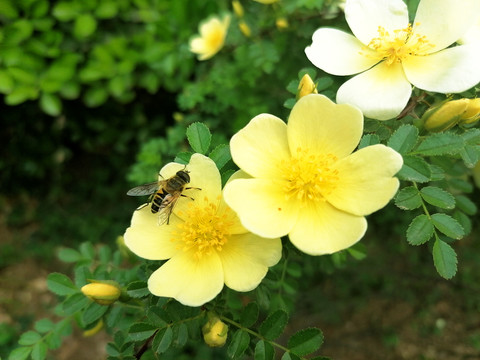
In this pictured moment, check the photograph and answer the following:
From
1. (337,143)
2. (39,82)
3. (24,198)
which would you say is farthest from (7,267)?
(337,143)

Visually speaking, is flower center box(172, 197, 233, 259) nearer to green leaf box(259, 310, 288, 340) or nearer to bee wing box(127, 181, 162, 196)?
bee wing box(127, 181, 162, 196)

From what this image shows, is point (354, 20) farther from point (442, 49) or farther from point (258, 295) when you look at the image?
point (258, 295)

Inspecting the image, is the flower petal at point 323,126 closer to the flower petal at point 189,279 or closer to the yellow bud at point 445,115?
the yellow bud at point 445,115

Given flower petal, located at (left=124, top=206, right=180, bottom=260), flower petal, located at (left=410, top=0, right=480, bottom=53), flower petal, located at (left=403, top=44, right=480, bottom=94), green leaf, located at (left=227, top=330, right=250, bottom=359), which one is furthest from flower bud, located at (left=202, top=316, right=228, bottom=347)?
flower petal, located at (left=410, top=0, right=480, bottom=53)

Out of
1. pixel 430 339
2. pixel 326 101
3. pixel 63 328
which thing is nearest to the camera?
pixel 326 101

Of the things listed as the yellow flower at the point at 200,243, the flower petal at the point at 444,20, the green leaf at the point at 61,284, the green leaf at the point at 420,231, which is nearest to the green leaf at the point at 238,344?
the yellow flower at the point at 200,243

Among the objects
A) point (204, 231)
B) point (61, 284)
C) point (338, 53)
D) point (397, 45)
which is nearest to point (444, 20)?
point (397, 45)

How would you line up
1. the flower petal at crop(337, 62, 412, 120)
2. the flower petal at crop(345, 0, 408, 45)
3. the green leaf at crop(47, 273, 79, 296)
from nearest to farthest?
the flower petal at crop(337, 62, 412, 120) → the flower petal at crop(345, 0, 408, 45) → the green leaf at crop(47, 273, 79, 296)
